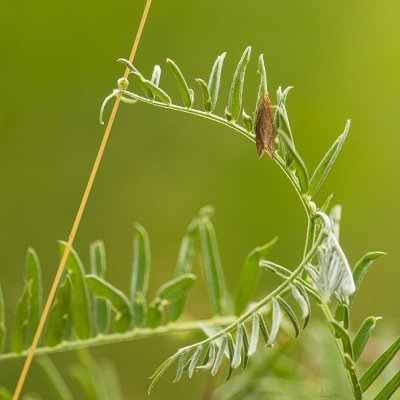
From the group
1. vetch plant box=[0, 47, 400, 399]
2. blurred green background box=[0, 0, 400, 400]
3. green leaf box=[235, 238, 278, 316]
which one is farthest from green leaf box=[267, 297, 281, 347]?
blurred green background box=[0, 0, 400, 400]

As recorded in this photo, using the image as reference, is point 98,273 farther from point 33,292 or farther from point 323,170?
point 323,170

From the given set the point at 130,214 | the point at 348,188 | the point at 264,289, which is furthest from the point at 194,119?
the point at 264,289

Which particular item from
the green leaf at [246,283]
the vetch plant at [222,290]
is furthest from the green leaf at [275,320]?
the green leaf at [246,283]

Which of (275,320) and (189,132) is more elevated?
(189,132)

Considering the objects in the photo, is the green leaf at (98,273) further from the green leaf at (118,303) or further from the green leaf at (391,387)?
the green leaf at (391,387)

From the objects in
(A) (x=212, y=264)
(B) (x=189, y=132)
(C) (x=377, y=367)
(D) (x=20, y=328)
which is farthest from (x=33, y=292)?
(B) (x=189, y=132)

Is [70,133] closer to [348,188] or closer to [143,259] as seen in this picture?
[348,188]

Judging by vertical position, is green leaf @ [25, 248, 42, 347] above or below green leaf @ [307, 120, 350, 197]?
below

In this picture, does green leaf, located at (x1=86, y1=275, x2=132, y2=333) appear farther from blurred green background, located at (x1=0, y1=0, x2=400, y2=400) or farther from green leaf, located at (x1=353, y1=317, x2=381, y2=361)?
blurred green background, located at (x1=0, y1=0, x2=400, y2=400)
